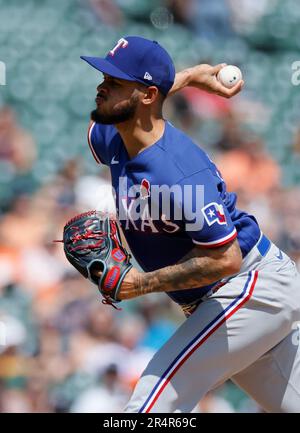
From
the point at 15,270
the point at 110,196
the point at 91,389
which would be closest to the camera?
the point at 110,196

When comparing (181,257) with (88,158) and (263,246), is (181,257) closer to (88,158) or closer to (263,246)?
(263,246)

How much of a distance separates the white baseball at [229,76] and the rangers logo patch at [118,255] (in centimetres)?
99

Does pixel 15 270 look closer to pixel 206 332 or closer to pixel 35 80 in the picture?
pixel 35 80

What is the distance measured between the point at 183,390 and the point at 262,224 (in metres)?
3.39

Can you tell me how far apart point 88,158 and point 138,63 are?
3.63m

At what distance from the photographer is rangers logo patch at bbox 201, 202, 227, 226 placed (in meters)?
3.09

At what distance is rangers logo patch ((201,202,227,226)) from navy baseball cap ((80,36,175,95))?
0.59m

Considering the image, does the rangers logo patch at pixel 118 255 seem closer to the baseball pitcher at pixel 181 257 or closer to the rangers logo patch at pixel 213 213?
the baseball pitcher at pixel 181 257

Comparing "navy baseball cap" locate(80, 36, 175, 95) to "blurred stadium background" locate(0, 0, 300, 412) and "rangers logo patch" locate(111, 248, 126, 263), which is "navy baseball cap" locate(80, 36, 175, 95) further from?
"blurred stadium background" locate(0, 0, 300, 412)

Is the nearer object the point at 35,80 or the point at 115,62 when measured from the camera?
the point at 115,62

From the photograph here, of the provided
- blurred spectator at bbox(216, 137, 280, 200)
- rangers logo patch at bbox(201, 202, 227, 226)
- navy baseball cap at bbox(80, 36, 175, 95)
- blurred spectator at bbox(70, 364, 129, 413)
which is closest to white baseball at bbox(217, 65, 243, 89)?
navy baseball cap at bbox(80, 36, 175, 95)

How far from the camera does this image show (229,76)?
3734 millimetres
